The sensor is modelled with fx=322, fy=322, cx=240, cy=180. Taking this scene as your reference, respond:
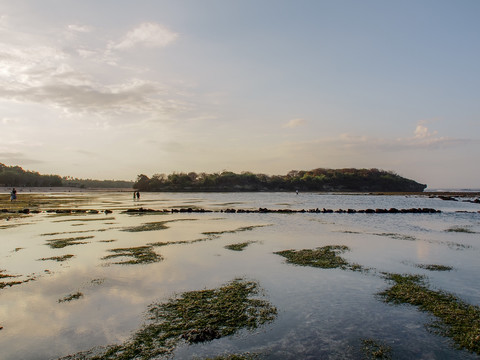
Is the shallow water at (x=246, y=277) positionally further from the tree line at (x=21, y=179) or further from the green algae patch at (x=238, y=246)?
the tree line at (x=21, y=179)

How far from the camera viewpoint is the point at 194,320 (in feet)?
30.0

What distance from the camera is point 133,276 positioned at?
44.8 feet

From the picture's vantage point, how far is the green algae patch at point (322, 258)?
1560cm

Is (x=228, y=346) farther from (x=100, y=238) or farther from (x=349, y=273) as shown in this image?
(x=100, y=238)

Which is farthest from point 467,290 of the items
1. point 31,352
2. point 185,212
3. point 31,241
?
point 185,212

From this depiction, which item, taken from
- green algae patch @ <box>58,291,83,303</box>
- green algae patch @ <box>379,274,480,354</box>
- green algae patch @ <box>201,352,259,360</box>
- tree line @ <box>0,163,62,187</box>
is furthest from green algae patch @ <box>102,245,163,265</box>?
tree line @ <box>0,163,62,187</box>

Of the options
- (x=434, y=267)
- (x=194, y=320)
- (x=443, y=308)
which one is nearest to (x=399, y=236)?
(x=434, y=267)

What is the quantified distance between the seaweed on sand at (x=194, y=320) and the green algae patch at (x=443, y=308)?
4.54 metres

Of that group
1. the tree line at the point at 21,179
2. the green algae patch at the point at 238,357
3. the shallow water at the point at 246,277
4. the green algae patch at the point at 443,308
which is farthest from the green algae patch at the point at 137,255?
the tree line at the point at 21,179

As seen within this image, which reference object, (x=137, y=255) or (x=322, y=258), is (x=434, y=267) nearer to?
(x=322, y=258)

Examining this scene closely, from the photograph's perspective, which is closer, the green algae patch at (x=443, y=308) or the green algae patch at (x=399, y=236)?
the green algae patch at (x=443, y=308)

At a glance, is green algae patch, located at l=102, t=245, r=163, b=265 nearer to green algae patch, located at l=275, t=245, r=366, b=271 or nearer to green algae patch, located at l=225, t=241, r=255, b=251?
green algae patch, located at l=225, t=241, r=255, b=251

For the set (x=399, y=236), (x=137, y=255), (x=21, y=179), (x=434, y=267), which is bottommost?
(x=399, y=236)

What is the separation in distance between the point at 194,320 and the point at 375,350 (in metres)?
4.73
